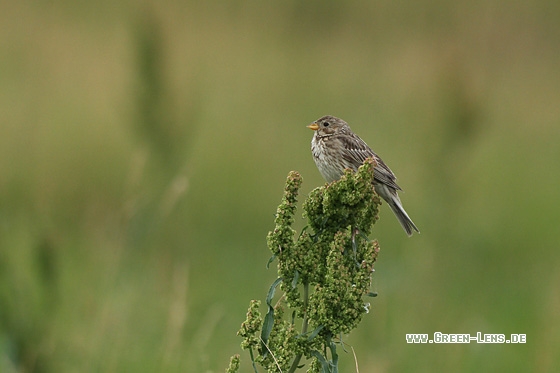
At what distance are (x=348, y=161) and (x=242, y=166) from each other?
5388mm

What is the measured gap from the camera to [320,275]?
3.04 metres

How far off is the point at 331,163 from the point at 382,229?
181 inches

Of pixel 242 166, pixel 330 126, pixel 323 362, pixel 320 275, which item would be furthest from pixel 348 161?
pixel 242 166

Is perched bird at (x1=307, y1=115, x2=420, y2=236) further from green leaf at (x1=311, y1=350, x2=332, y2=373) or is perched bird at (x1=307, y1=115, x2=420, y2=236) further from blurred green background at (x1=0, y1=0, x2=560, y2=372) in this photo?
green leaf at (x1=311, y1=350, x2=332, y2=373)

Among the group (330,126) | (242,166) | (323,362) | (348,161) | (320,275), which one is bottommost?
(323,362)

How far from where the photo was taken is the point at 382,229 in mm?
9852

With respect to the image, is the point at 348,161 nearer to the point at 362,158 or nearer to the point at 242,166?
the point at 362,158

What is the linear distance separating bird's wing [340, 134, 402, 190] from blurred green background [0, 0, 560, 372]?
1.96ft

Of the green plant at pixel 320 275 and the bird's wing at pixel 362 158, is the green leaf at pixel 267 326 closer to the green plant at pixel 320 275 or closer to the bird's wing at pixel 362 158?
the green plant at pixel 320 275

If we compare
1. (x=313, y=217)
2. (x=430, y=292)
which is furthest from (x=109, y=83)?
(x=313, y=217)

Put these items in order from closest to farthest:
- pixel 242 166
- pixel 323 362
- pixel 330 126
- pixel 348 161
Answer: pixel 323 362, pixel 348 161, pixel 330 126, pixel 242 166

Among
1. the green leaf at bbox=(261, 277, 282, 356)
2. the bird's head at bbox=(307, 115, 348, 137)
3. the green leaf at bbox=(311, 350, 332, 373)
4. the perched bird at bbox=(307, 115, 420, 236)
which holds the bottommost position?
the green leaf at bbox=(311, 350, 332, 373)

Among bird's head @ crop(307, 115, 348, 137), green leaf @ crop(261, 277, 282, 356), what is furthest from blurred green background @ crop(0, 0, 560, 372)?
green leaf @ crop(261, 277, 282, 356)

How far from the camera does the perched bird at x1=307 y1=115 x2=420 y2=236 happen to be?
524 cm
